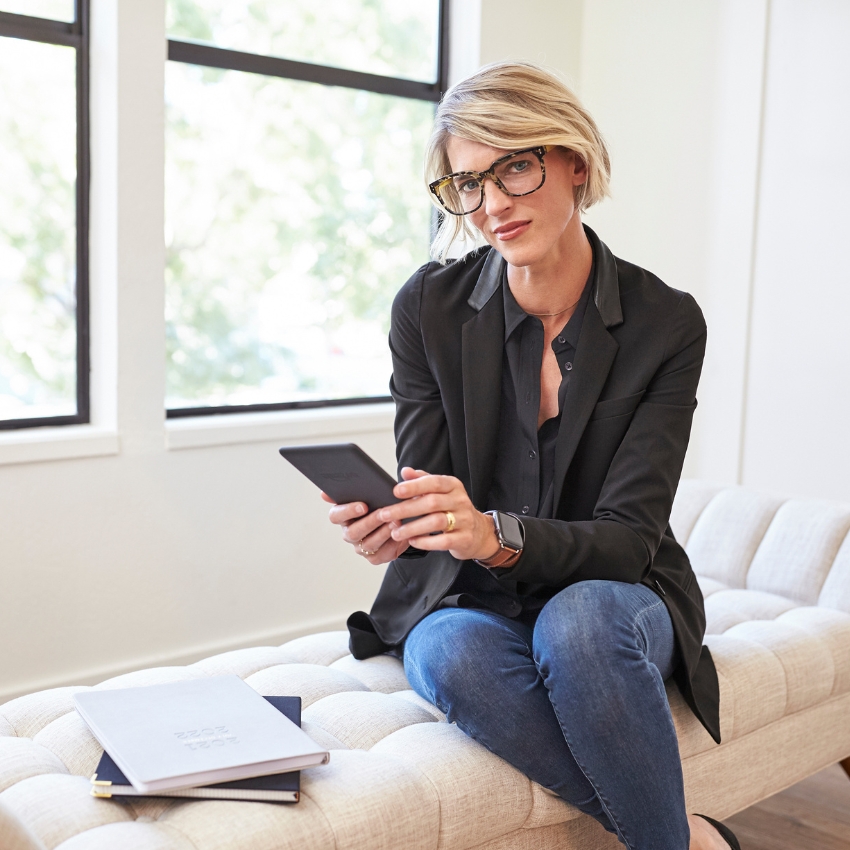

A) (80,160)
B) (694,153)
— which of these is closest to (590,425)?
(80,160)

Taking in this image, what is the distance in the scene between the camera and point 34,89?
258cm

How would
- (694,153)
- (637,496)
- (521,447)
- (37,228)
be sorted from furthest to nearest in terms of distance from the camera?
(694,153)
(37,228)
(521,447)
(637,496)

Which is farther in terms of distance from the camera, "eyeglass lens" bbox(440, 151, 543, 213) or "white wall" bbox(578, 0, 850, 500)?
"white wall" bbox(578, 0, 850, 500)

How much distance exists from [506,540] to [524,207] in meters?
0.52

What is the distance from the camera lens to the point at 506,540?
1.34 m

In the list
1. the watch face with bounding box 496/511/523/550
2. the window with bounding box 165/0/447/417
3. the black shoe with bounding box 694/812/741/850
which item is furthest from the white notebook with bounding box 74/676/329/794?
the window with bounding box 165/0/447/417

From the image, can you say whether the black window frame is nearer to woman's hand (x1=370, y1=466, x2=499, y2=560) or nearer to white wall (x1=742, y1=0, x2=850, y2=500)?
woman's hand (x1=370, y1=466, x2=499, y2=560)

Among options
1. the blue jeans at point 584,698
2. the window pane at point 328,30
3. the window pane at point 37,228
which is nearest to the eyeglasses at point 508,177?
the blue jeans at point 584,698

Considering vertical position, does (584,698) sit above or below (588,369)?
below

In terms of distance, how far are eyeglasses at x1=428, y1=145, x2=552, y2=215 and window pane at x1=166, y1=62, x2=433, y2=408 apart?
161 cm

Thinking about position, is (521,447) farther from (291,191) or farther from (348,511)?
(291,191)

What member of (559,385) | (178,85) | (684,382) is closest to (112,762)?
(559,385)

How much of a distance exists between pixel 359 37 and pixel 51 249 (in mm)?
1305

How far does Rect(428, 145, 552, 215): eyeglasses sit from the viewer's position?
4.82ft
